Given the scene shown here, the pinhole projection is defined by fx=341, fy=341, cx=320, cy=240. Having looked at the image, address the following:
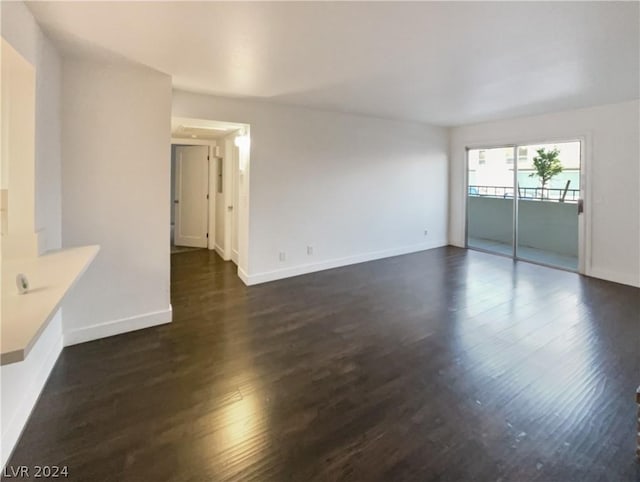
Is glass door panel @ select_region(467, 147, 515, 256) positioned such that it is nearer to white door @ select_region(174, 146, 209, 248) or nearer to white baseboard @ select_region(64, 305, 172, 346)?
white door @ select_region(174, 146, 209, 248)

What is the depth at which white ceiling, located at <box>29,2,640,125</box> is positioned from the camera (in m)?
2.17

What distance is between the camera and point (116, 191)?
313cm

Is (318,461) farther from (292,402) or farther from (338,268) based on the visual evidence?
(338,268)

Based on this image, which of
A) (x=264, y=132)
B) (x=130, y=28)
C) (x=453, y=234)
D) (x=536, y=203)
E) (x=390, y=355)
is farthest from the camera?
(x=453, y=234)

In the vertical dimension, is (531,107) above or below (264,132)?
above

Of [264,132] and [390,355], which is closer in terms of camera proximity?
[390,355]

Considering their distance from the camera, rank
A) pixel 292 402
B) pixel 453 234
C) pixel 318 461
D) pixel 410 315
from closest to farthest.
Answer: pixel 318 461 → pixel 292 402 → pixel 410 315 → pixel 453 234

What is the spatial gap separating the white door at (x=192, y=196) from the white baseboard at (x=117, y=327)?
3.97 m

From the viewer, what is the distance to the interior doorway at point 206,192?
6082 mm

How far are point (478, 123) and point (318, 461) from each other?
654 centimetres

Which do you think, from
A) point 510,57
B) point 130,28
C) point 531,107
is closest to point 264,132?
point 130,28

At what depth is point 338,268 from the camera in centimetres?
559

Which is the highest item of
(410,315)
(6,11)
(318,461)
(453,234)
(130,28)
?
(130,28)

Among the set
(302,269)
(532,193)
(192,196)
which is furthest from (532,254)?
(192,196)
